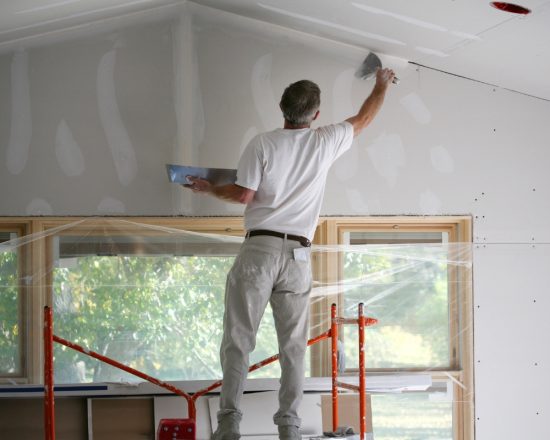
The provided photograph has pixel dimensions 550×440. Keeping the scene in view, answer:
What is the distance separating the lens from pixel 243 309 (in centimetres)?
375

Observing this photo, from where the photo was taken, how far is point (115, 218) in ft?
15.6

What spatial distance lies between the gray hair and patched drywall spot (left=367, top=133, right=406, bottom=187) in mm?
1076

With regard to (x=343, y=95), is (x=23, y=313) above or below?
below

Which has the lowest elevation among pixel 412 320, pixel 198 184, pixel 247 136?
pixel 412 320

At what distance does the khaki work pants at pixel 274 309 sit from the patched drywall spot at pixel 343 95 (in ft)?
4.00

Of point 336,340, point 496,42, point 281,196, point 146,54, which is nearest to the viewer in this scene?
point 281,196

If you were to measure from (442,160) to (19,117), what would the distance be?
2.21m

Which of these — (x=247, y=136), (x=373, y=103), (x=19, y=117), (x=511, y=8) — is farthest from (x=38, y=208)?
(x=511, y=8)

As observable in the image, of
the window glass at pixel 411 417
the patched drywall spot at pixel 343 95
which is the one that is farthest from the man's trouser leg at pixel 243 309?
the window glass at pixel 411 417

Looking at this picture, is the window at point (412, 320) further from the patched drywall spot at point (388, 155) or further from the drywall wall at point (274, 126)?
the patched drywall spot at point (388, 155)

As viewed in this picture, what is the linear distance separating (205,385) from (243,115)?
4.53ft

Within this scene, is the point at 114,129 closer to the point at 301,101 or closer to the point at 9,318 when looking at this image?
the point at 9,318

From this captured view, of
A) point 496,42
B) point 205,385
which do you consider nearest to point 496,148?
point 496,42

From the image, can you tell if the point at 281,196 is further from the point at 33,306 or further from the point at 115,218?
the point at 33,306
